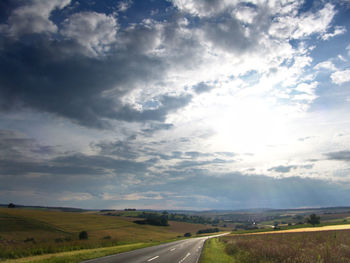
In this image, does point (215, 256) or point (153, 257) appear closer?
point (153, 257)

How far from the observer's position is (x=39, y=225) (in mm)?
66375

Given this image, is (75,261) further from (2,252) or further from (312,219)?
(312,219)

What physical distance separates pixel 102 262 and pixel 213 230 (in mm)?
124329

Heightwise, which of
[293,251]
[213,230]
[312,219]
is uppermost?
[293,251]

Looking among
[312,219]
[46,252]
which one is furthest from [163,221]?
[46,252]

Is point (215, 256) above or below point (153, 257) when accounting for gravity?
below

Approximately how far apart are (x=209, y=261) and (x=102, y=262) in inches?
331

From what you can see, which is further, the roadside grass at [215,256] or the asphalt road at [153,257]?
the roadside grass at [215,256]

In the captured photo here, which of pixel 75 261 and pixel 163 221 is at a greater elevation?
pixel 75 261

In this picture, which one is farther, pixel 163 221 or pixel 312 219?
pixel 163 221

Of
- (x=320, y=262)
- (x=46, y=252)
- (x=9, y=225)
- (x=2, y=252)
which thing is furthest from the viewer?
(x=9, y=225)

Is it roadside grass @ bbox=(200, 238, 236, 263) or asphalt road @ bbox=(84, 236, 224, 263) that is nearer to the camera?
asphalt road @ bbox=(84, 236, 224, 263)

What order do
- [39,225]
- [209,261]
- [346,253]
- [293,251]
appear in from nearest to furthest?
[346,253] → [293,251] → [209,261] → [39,225]

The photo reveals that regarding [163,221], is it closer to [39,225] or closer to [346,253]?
[39,225]
